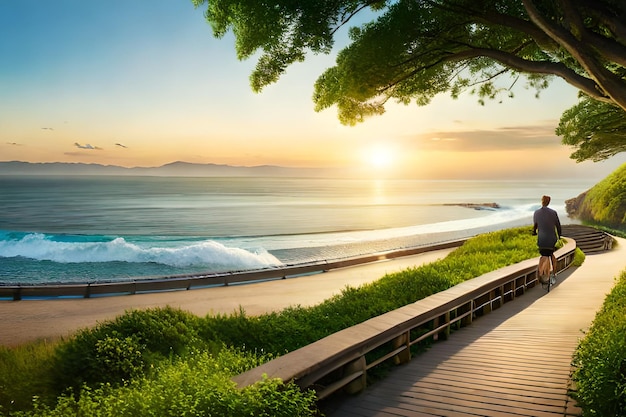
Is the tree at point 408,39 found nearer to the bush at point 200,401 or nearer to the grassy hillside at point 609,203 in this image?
the bush at point 200,401

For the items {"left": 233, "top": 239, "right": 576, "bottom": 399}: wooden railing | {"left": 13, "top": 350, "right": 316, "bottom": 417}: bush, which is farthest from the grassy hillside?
{"left": 13, "top": 350, "right": 316, "bottom": 417}: bush

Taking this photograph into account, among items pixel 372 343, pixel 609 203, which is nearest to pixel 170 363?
pixel 372 343

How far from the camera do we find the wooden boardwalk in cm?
482

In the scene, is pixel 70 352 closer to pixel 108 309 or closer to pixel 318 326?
pixel 318 326

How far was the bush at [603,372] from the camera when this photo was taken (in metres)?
4.00

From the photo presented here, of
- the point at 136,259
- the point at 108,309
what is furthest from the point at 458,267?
the point at 136,259

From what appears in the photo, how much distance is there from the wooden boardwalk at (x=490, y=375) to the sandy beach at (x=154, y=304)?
8364 millimetres

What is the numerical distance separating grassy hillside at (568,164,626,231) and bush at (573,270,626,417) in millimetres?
42910

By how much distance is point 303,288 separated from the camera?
819 inches

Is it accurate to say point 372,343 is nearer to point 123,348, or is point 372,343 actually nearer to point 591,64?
point 123,348

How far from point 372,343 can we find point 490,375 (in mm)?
1407

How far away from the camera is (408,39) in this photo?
9.15 metres

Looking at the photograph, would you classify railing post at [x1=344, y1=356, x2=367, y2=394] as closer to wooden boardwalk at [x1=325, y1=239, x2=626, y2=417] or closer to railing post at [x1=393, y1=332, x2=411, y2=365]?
wooden boardwalk at [x1=325, y1=239, x2=626, y2=417]

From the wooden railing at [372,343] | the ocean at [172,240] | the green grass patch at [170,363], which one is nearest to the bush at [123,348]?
the green grass patch at [170,363]
